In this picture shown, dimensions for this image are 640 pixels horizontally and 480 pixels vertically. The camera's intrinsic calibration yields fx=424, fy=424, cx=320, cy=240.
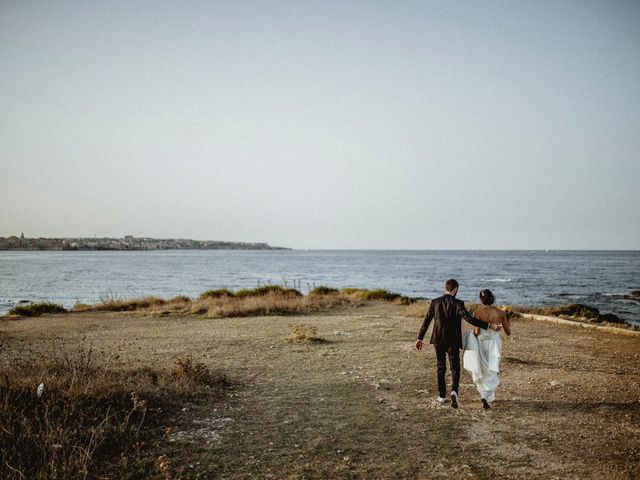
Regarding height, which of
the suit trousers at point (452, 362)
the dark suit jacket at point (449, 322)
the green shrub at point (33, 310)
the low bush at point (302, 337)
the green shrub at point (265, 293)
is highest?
the dark suit jacket at point (449, 322)

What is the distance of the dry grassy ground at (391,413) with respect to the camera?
5.14 m

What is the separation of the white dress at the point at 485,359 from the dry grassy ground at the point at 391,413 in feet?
1.40

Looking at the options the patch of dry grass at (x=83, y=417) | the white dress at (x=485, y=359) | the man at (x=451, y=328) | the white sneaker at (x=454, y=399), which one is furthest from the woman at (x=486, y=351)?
the patch of dry grass at (x=83, y=417)

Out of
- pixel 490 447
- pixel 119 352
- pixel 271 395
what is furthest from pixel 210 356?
pixel 490 447

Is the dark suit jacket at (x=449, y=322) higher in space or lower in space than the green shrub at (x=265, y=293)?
higher

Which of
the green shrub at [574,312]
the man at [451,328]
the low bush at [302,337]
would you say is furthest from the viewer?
the green shrub at [574,312]

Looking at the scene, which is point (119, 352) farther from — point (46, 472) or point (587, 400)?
point (587, 400)

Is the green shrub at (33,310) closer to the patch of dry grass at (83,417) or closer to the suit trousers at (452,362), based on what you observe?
the patch of dry grass at (83,417)

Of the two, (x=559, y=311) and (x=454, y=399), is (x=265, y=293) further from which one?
(x=454, y=399)

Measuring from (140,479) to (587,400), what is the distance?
7382 millimetres

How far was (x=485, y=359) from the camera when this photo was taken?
722 centimetres

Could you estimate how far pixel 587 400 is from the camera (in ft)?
24.9

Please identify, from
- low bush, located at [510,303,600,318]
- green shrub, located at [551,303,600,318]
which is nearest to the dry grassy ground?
low bush, located at [510,303,600,318]

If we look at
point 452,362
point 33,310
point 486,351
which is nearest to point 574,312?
point 486,351
